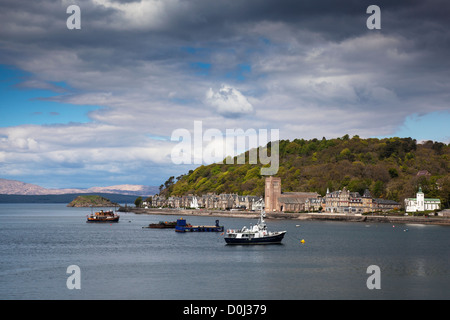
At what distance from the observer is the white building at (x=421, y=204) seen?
144038 mm

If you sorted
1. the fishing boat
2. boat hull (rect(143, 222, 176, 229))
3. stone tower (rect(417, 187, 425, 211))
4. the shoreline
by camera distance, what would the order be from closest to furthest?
the fishing boat
boat hull (rect(143, 222, 176, 229))
the shoreline
stone tower (rect(417, 187, 425, 211))

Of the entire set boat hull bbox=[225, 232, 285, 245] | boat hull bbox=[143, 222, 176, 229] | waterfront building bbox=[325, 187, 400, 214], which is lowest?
boat hull bbox=[143, 222, 176, 229]

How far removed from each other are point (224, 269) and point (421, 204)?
106019 millimetres

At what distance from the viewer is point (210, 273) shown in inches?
2062

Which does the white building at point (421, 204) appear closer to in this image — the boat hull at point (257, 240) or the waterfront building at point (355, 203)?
the waterfront building at point (355, 203)

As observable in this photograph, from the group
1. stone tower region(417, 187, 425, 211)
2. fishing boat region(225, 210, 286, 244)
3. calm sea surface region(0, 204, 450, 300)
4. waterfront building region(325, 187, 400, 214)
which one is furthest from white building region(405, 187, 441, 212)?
fishing boat region(225, 210, 286, 244)

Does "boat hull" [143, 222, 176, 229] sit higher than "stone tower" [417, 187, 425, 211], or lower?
lower

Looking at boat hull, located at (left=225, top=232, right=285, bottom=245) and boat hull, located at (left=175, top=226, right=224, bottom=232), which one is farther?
boat hull, located at (left=175, top=226, right=224, bottom=232)

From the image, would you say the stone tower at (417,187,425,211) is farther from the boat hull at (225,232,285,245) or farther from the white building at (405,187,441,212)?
the boat hull at (225,232,285,245)

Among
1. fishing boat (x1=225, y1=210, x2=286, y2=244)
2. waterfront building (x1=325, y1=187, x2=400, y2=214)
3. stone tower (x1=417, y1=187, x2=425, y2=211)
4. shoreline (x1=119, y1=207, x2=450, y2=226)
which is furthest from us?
waterfront building (x1=325, y1=187, x2=400, y2=214)

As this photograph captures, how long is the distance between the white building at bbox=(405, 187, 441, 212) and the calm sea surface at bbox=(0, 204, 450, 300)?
6150cm

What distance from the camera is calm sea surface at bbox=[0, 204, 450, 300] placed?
43.0m

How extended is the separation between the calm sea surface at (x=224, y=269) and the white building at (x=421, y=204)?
202 feet

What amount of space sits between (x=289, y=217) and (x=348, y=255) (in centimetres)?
10540
